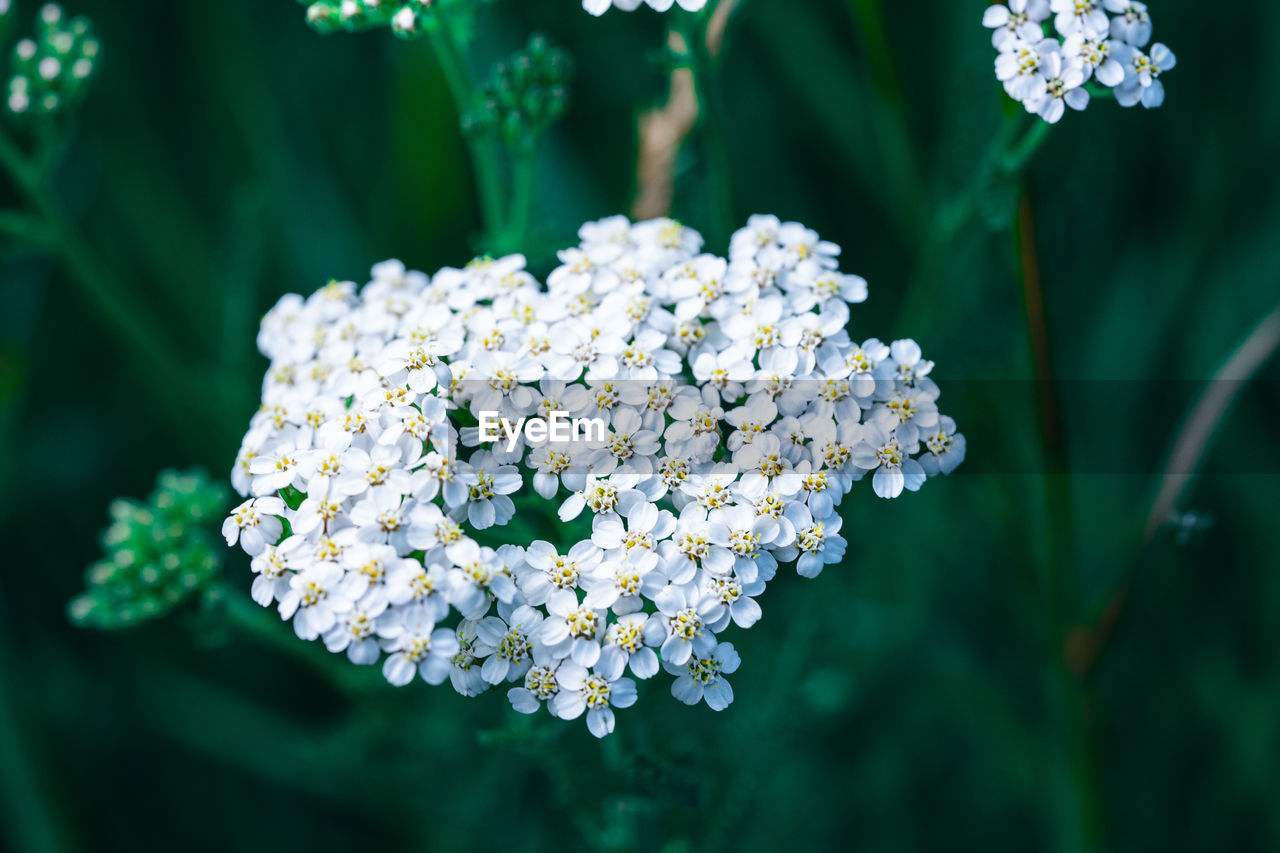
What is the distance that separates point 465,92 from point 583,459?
1.08m

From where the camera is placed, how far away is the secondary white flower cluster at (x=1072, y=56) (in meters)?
1.85

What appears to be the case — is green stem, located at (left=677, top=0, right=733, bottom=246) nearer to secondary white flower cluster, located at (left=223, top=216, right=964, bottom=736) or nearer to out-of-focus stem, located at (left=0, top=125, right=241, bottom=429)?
secondary white flower cluster, located at (left=223, top=216, right=964, bottom=736)

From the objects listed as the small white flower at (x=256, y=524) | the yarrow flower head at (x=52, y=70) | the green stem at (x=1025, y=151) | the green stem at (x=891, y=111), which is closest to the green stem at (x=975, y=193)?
the green stem at (x=1025, y=151)

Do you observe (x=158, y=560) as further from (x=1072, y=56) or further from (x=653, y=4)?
(x=1072, y=56)

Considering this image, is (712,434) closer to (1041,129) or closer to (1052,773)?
(1041,129)

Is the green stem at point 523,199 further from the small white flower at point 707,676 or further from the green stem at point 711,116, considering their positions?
the small white flower at point 707,676

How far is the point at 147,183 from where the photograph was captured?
372 centimetres

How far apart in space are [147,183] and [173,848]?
2.41 meters

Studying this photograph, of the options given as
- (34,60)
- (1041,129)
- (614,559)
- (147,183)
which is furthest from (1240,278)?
(147,183)

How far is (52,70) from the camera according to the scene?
248cm

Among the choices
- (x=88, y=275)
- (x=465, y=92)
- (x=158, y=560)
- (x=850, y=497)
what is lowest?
(x=158, y=560)

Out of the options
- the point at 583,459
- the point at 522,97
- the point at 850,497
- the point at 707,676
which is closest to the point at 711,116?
the point at 522,97

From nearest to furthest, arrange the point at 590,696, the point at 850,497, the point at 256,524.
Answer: the point at 590,696 < the point at 256,524 < the point at 850,497

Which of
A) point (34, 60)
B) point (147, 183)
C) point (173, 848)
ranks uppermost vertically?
point (147, 183)
